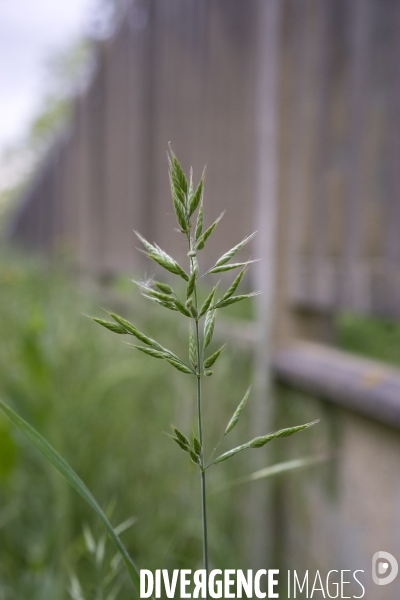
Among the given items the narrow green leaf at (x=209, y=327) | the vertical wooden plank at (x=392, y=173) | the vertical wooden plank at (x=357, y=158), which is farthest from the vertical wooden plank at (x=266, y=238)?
the narrow green leaf at (x=209, y=327)

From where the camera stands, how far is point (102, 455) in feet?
5.81

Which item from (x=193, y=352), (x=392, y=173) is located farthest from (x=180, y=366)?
(x=392, y=173)

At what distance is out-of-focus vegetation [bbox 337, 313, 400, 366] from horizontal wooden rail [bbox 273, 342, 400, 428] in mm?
160

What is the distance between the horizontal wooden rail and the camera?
1.34 m

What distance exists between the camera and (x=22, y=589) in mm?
1000

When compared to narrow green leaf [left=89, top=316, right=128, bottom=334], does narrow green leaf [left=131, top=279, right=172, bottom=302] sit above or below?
A: above

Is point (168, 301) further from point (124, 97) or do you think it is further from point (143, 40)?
point (124, 97)

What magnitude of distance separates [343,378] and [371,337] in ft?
1.97

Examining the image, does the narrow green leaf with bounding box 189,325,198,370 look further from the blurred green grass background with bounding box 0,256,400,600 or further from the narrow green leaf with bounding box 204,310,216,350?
the blurred green grass background with bounding box 0,256,400,600

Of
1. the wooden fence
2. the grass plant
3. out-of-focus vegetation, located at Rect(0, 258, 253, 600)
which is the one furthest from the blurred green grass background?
the grass plant

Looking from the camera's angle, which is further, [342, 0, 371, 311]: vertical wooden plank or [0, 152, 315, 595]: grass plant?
[342, 0, 371, 311]: vertical wooden plank

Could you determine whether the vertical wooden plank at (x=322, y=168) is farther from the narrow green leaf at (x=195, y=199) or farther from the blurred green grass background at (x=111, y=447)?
the narrow green leaf at (x=195, y=199)

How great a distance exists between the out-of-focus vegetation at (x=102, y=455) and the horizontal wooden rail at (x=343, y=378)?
6.9 inches

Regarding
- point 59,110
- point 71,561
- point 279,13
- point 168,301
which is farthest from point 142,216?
point 59,110
